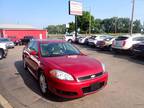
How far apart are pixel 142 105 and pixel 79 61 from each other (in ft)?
6.31

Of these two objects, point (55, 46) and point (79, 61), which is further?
point (55, 46)

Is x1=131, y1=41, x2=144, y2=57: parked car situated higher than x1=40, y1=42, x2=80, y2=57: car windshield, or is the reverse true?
x1=40, y1=42, x2=80, y2=57: car windshield

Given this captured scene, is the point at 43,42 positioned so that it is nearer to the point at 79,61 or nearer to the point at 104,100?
the point at 79,61

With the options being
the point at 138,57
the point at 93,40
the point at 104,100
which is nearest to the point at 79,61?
the point at 104,100

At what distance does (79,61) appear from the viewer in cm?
478

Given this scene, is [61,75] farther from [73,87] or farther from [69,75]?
[73,87]

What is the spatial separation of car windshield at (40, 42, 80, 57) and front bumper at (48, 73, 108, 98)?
1.33 m

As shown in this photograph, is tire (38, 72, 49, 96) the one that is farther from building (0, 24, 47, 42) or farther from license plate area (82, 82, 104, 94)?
building (0, 24, 47, 42)

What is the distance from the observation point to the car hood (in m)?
4.17

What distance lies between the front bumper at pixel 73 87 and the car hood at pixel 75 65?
22cm

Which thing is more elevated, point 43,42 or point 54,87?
point 43,42

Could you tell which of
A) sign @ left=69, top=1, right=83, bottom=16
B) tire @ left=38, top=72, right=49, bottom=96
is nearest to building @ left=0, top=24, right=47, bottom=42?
sign @ left=69, top=1, right=83, bottom=16

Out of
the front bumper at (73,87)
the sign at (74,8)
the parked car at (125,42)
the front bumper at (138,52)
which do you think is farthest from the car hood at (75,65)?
the sign at (74,8)

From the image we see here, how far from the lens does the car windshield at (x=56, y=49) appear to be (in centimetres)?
544
